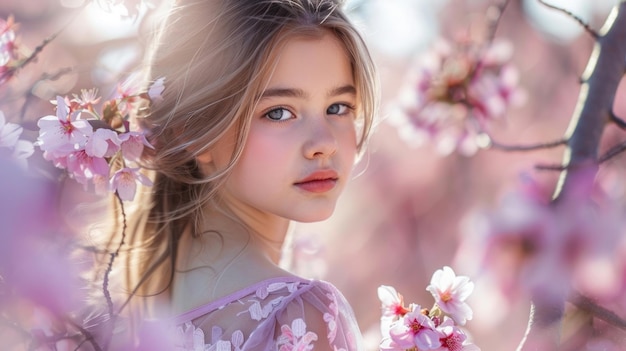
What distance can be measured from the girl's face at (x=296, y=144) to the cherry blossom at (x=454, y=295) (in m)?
0.27

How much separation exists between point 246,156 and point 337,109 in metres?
0.19

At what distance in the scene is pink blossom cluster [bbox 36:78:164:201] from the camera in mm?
1228

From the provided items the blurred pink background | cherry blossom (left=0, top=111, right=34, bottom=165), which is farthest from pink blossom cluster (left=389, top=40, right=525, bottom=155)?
cherry blossom (left=0, top=111, right=34, bottom=165)

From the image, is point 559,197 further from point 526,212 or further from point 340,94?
point 340,94

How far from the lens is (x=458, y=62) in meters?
2.13

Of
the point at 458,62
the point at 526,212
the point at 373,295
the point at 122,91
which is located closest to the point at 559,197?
the point at 526,212

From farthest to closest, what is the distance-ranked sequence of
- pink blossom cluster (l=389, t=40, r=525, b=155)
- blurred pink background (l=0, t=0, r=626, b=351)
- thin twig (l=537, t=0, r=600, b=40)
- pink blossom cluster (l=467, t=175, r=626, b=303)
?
blurred pink background (l=0, t=0, r=626, b=351), pink blossom cluster (l=389, t=40, r=525, b=155), thin twig (l=537, t=0, r=600, b=40), pink blossom cluster (l=467, t=175, r=626, b=303)

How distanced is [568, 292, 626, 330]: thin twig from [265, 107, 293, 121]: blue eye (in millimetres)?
559

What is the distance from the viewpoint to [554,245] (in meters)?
1.07

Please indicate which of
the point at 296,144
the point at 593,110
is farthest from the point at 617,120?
the point at 296,144

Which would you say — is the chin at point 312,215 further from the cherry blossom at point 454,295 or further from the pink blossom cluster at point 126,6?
the pink blossom cluster at point 126,6

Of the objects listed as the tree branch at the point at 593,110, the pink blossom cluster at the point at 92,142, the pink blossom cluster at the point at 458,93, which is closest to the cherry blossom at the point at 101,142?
the pink blossom cluster at the point at 92,142

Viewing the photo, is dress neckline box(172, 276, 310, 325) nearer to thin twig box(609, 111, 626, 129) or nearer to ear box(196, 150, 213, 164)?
ear box(196, 150, 213, 164)

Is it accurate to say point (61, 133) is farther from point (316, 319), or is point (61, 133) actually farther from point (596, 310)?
point (596, 310)
